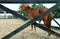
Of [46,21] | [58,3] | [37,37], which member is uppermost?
[58,3]

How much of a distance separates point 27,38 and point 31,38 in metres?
0.16

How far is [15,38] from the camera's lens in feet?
25.5

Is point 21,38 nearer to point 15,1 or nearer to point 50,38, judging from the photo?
point 50,38

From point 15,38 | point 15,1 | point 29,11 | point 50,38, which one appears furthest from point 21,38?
point 15,1

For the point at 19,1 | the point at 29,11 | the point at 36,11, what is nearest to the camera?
the point at 19,1

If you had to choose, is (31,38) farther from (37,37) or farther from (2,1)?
(2,1)

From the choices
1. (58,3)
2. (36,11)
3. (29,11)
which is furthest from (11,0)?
(29,11)

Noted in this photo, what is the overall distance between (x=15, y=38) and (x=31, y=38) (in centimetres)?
62

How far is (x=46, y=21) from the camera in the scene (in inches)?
321

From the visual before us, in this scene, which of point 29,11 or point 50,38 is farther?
point 29,11

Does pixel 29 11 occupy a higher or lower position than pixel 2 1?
lower

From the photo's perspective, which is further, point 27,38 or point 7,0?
point 27,38

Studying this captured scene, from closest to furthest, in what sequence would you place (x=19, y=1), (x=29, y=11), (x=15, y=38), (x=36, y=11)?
(x=19, y=1) → (x=15, y=38) → (x=36, y=11) → (x=29, y=11)

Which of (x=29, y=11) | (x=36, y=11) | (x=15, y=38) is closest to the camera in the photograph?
(x=15, y=38)
